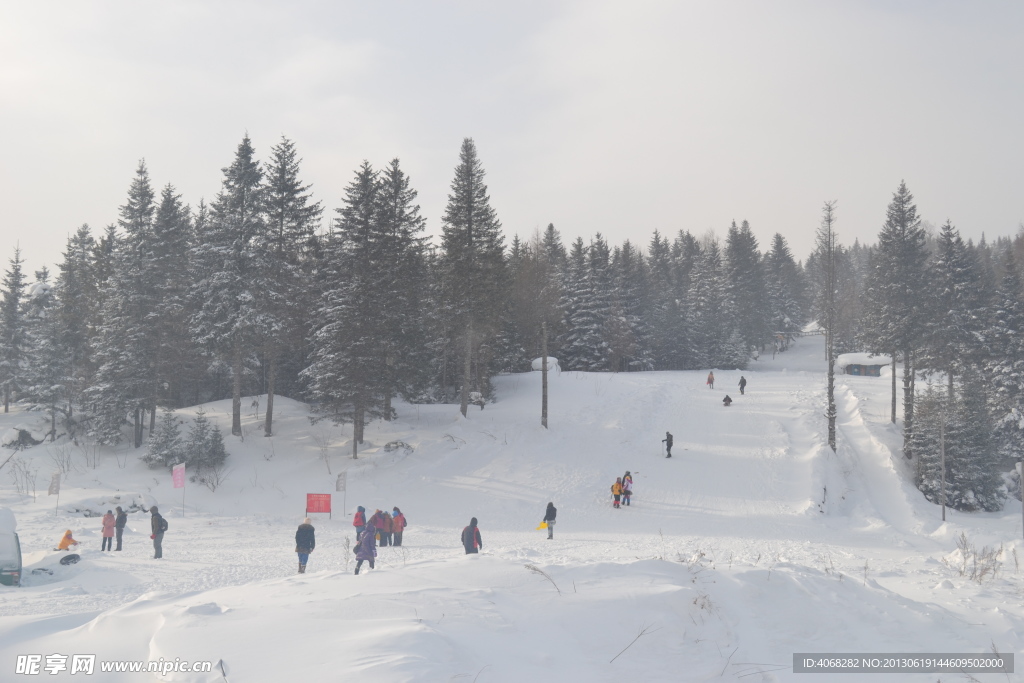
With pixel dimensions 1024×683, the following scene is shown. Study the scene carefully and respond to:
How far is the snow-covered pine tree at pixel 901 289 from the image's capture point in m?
37.5

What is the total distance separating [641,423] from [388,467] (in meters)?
16.1

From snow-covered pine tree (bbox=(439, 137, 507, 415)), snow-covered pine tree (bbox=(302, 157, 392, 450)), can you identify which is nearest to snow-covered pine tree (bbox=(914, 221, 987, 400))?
snow-covered pine tree (bbox=(439, 137, 507, 415))

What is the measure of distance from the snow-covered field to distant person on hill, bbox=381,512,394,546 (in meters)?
0.60

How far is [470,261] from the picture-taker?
35500mm

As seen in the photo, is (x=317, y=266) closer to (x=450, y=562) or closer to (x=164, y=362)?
(x=164, y=362)

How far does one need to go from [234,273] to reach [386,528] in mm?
20066

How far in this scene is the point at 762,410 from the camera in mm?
41812

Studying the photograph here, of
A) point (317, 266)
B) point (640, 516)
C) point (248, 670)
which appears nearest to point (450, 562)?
point (248, 670)

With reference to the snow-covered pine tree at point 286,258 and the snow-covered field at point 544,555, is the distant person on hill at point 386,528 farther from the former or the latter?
the snow-covered pine tree at point 286,258

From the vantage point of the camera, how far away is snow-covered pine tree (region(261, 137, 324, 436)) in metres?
33.8

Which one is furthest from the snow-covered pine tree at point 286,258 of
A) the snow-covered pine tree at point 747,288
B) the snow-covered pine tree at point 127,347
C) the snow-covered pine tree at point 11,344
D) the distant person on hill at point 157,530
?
the snow-covered pine tree at point 747,288

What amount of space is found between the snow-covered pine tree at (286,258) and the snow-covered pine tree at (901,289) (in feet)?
111

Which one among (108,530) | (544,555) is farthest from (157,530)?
(544,555)

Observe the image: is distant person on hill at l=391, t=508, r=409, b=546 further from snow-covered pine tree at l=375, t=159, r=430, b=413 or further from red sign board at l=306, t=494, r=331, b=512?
snow-covered pine tree at l=375, t=159, r=430, b=413
